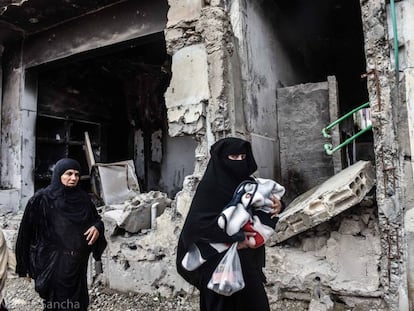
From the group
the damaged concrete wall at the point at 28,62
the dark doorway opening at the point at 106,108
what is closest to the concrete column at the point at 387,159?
the damaged concrete wall at the point at 28,62

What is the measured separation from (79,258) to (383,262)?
2.32 m

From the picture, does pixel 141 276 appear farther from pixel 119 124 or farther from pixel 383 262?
pixel 119 124

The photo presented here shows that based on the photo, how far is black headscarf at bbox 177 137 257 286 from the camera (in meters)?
1.77

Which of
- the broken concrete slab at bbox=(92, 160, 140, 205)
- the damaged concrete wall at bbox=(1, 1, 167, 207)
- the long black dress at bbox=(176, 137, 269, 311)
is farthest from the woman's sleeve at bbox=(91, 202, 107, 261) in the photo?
the damaged concrete wall at bbox=(1, 1, 167, 207)

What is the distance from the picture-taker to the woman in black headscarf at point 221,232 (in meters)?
1.79

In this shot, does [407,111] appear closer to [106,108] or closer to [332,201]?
[332,201]

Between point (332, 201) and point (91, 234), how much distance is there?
1.89 metres

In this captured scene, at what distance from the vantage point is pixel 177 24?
12.1 feet

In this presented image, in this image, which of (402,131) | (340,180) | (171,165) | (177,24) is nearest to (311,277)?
(340,180)

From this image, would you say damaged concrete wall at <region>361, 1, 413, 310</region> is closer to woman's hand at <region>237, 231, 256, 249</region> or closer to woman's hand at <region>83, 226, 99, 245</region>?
woman's hand at <region>237, 231, 256, 249</region>

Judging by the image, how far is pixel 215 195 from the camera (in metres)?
1.86

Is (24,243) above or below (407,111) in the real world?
below

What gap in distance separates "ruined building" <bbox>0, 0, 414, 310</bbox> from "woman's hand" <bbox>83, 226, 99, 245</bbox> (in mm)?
1010

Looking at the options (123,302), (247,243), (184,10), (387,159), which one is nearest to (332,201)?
(387,159)
